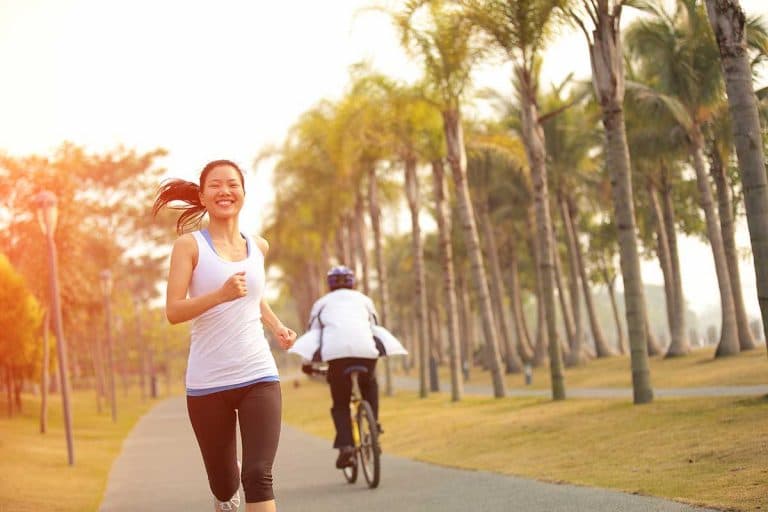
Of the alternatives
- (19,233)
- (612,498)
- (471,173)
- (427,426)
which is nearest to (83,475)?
(427,426)

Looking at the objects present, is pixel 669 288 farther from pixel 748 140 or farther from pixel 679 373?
pixel 748 140

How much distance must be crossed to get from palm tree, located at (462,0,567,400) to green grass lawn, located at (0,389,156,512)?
9081 mm

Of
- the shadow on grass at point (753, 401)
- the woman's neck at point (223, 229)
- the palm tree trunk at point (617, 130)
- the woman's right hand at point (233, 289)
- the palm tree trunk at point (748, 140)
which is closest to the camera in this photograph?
the woman's right hand at point (233, 289)

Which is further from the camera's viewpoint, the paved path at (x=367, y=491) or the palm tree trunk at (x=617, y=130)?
the palm tree trunk at (x=617, y=130)

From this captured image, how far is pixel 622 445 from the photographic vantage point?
12.3m

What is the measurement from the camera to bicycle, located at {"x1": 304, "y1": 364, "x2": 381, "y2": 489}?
10773mm

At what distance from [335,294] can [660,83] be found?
78.6 feet

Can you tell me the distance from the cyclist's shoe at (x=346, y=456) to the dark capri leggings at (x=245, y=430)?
569 cm

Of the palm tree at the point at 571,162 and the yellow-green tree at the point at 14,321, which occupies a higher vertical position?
the palm tree at the point at 571,162

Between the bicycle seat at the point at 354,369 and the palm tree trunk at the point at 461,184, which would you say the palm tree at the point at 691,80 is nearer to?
the palm tree trunk at the point at 461,184

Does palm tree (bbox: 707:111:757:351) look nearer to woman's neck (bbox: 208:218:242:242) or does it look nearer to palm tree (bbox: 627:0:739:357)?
palm tree (bbox: 627:0:739:357)

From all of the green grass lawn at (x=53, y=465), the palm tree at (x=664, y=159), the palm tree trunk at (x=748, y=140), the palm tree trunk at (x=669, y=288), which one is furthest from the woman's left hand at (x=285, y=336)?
the palm tree trunk at (x=669, y=288)

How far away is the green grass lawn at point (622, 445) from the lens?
884 cm

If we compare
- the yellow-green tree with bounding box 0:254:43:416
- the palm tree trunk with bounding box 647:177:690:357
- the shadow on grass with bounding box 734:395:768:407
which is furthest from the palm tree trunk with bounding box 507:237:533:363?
the shadow on grass with bounding box 734:395:768:407
